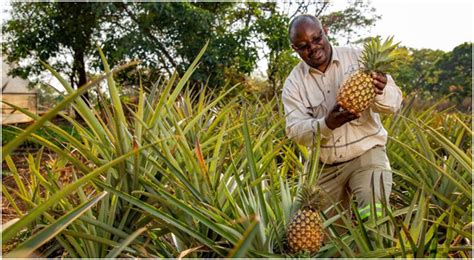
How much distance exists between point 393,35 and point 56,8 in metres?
11.3

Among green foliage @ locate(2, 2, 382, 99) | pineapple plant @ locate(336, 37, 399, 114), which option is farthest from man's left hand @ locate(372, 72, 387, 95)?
green foliage @ locate(2, 2, 382, 99)

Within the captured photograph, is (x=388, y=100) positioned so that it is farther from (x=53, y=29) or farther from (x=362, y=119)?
(x=53, y=29)

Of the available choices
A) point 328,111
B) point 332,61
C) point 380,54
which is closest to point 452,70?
point 332,61

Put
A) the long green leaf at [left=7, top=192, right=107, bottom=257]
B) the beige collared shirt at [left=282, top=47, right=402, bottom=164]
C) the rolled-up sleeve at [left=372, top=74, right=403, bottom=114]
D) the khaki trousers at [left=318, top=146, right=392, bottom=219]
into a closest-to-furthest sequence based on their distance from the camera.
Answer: the long green leaf at [left=7, top=192, right=107, bottom=257]
the rolled-up sleeve at [left=372, top=74, right=403, bottom=114]
the khaki trousers at [left=318, top=146, right=392, bottom=219]
the beige collared shirt at [left=282, top=47, right=402, bottom=164]

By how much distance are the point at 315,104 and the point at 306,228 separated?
1.07 m

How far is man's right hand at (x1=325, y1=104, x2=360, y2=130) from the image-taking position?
1.68m

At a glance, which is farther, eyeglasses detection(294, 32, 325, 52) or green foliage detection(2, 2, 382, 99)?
green foliage detection(2, 2, 382, 99)

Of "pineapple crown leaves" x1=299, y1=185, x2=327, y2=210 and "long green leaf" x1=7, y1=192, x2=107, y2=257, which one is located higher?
Answer: "long green leaf" x1=7, y1=192, x2=107, y2=257

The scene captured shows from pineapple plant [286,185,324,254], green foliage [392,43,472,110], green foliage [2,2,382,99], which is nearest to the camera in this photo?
pineapple plant [286,185,324,254]

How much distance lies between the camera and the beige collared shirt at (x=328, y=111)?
2.01 meters

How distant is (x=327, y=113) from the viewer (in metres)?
1.91

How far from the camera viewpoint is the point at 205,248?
1.31 metres

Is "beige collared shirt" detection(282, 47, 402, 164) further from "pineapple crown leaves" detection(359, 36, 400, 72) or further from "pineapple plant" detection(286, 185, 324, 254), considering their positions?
"pineapple plant" detection(286, 185, 324, 254)

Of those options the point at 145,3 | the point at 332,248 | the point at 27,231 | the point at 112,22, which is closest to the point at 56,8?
the point at 112,22
